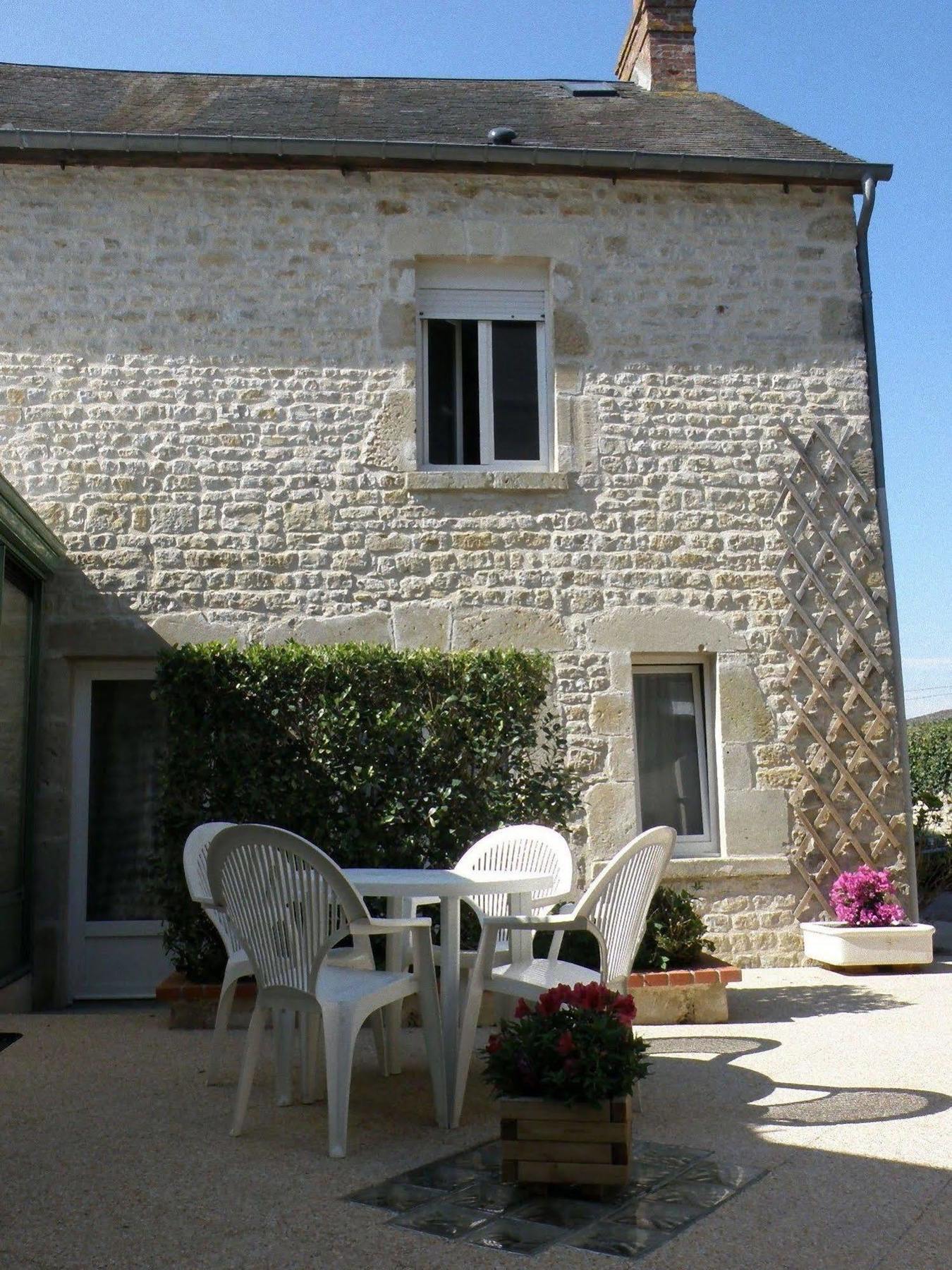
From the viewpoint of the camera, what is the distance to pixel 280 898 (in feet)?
10.7

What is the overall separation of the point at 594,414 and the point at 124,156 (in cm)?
320

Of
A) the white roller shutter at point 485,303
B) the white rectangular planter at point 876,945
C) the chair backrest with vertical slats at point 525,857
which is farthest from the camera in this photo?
the white roller shutter at point 485,303

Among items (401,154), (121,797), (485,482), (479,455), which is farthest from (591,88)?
(121,797)

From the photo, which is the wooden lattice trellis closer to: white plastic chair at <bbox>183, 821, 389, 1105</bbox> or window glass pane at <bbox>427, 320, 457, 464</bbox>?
window glass pane at <bbox>427, 320, 457, 464</bbox>

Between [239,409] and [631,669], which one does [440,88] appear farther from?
[631,669]

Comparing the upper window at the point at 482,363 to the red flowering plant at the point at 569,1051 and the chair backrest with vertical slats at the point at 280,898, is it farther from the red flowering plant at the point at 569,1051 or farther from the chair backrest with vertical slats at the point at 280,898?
the red flowering plant at the point at 569,1051

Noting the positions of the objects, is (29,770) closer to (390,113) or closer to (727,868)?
(727,868)

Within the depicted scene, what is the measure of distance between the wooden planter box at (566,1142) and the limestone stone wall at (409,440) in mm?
3846

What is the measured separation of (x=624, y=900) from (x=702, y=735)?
3.39 meters

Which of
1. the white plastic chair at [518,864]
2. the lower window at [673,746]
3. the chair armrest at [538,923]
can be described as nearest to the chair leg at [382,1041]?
the white plastic chair at [518,864]

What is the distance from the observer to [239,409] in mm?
6910

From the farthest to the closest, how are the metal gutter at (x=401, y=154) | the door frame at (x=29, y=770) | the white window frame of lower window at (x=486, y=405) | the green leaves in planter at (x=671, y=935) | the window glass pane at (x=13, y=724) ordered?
the white window frame of lower window at (x=486, y=405)
the metal gutter at (x=401, y=154)
the door frame at (x=29, y=770)
the window glass pane at (x=13, y=724)
the green leaves in planter at (x=671, y=935)

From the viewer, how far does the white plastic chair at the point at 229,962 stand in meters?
3.74

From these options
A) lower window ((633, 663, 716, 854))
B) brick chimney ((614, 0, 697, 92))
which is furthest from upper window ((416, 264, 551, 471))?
brick chimney ((614, 0, 697, 92))
